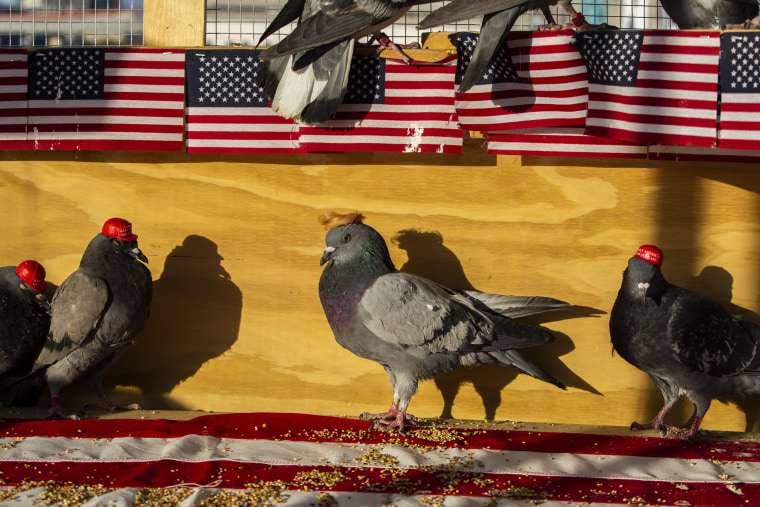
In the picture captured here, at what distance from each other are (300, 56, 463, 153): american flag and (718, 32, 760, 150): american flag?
1.12 m

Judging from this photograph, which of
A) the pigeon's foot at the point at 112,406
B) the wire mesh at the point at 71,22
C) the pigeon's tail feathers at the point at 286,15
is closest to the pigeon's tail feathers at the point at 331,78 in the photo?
the pigeon's tail feathers at the point at 286,15

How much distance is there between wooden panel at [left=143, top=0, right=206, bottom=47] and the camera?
313 centimetres

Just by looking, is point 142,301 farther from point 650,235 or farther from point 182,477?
point 650,235

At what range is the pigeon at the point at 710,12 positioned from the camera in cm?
314

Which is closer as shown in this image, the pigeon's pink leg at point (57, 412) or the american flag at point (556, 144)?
the pigeon's pink leg at point (57, 412)

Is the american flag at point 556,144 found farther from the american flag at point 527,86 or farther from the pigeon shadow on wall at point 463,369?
the pigeon shadow on wall at point 463,369

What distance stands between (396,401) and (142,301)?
3.81 feet

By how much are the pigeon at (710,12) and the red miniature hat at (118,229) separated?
2.68 metres

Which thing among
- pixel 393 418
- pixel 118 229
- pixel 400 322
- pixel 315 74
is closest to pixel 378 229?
pixel 400 322

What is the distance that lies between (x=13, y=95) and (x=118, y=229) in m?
0.79

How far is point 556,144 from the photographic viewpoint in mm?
3133

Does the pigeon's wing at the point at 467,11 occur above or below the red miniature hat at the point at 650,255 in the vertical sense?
above

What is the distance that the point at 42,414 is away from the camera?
120 inches

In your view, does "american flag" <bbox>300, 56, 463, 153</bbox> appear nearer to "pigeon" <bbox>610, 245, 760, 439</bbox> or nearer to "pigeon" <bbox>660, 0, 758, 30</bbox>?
"pigeon" <bbox>610, 245, 760, 439</bbox>
